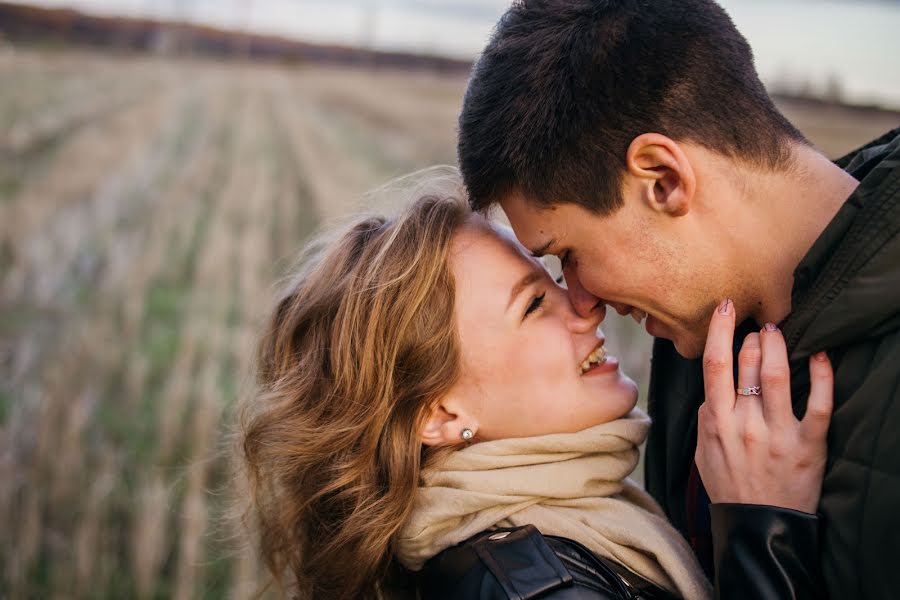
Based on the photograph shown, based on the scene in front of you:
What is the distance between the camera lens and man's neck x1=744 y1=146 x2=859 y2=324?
6.51ft

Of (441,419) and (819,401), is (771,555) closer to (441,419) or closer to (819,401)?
(819,401)

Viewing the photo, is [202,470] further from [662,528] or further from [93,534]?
[662,528]

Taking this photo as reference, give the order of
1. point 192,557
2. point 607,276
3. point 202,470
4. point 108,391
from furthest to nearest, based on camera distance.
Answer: point 108,391 → point 202,470 → point 192,557 → point 607,276

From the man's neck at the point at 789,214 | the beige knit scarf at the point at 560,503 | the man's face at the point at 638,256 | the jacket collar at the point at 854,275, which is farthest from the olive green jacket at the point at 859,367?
the beige knit scarf at the point at 560,503

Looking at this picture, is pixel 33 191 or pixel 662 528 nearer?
pixel 662 528

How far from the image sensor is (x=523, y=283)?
2.38 metres

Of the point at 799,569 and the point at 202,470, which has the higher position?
the point at 799,569

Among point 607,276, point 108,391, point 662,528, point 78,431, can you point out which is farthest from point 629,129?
point 108,391

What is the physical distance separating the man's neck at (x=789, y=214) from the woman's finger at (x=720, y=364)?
0.43 ft

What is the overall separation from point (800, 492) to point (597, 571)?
1.62 ft

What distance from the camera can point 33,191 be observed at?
31.6ft

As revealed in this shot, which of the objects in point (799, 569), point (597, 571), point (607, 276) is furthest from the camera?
point (607, 276)

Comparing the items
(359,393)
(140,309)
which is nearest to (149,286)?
(140,309)

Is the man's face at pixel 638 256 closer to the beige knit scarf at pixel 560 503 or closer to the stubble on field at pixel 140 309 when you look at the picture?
the beige knit scarf at pixel 560 503
